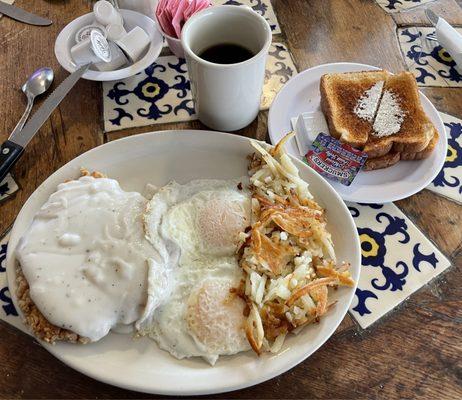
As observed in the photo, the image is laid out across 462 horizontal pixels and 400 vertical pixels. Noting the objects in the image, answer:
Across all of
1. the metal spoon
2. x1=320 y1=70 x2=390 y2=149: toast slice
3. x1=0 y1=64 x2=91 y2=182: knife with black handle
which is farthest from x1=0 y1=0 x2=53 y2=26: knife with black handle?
x1=320 y1=70 x2=390 y2=149: toast slice

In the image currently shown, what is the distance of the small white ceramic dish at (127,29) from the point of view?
1714 millimetres

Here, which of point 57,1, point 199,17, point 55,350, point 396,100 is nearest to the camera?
point 55,350

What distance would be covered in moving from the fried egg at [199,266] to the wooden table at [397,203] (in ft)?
0.60

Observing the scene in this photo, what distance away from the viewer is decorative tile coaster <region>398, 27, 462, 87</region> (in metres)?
1.88

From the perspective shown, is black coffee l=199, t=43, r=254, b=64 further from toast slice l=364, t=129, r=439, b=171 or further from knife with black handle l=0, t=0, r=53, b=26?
knife with black handle l=0, t=0, r=53, b=26

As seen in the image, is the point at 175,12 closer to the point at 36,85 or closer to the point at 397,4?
the point at 36,85

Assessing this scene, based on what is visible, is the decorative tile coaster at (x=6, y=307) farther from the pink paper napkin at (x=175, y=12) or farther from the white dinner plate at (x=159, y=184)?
the pink paper napkin at (x=175, y=12)

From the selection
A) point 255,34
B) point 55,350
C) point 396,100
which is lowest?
point 55,350

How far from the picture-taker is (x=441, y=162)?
61.6 inches

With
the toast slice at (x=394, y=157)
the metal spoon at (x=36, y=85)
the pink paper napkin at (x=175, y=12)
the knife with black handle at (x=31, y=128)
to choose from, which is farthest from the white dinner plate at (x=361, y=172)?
the metal spoon at (x=36, y=85)

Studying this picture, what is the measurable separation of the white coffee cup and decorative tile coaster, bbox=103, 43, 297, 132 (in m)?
0.16

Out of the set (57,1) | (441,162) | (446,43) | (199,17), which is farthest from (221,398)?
(57,1)

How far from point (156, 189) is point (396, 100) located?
1.00 meters

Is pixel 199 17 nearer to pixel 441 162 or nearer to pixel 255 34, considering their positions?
pixel 255 34
